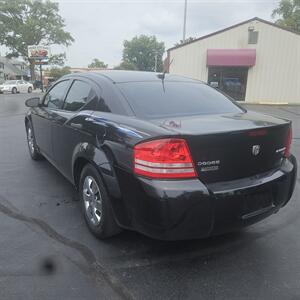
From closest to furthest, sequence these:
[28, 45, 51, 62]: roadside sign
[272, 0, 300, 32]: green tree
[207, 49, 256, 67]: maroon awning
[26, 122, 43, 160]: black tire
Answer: [26, 122, 43, 160]: black tire
[207, 49, 256, 67]: maroon awning
[272, 0, 300, 32]: green tree
[28, 45, 51, 62]: roadside sign

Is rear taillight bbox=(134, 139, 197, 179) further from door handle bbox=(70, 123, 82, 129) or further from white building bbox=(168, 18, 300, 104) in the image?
white building bbox=(168, 18, 300, 104)

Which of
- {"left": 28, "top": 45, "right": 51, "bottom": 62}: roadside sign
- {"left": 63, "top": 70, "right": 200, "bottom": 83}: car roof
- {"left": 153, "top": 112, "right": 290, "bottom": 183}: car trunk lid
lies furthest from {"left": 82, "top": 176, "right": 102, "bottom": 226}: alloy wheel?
{"left": 28, "top": 45, "right": 51, "bottom": 62}: roadside sign

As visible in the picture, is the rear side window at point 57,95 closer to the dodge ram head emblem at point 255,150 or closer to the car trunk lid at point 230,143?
the car trunk lid at point 230,143

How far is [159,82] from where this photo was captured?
12.8 feet

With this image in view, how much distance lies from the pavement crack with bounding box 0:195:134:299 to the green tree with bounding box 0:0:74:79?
58.1 metres

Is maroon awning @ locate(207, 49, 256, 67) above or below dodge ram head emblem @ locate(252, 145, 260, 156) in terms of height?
above

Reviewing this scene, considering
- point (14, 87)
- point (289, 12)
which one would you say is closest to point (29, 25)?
point (14, 87)

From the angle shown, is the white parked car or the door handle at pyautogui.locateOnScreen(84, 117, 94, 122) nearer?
the door handle at pyautogui.locateOnScreen(84, 117, 94, 122)

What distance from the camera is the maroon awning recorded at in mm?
24016

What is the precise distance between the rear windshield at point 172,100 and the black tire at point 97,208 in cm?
73

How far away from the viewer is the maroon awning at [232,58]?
24016mm

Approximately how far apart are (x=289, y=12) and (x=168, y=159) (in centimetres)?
4848

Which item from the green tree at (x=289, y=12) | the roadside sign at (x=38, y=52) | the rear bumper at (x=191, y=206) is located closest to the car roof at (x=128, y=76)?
the rear bumper at (x=191, y=206)

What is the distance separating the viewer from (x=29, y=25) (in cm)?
5603
